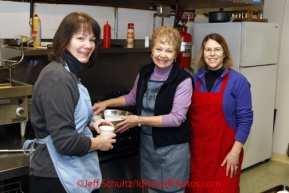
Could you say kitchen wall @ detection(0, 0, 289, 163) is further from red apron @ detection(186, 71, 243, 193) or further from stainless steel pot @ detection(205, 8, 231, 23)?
red apron @ detection(186, 71, 243, 193)

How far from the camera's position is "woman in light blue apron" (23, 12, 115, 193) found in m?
1.18

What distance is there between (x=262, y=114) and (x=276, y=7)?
118 centimetres

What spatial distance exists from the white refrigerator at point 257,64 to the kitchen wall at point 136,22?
153mm

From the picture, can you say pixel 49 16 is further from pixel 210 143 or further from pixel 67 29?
pixel 210 143

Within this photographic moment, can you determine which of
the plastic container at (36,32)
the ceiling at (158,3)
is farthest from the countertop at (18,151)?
the ceiling at (158,3)

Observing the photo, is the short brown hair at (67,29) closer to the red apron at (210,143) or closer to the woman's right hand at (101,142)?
the woman's right hand at (101,142)

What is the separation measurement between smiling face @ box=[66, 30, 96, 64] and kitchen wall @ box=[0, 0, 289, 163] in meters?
0.96

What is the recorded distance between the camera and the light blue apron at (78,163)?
128cm

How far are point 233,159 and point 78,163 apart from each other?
984 millimetres

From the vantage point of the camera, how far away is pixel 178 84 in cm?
177

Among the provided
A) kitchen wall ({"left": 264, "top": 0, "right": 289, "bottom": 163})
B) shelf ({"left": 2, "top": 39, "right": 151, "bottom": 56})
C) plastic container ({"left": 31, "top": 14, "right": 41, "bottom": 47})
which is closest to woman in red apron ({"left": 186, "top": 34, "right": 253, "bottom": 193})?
shelf ({"left": 2, "top": 39, "right": 151, "bottom": 56})

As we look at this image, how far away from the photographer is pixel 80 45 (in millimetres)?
1271

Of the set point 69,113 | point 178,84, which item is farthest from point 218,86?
point 69,113

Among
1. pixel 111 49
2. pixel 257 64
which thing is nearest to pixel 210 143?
pixel 111 49
